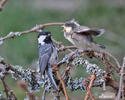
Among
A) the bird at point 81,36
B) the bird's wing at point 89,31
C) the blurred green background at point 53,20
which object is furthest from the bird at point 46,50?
the blurred green background at point 53,20

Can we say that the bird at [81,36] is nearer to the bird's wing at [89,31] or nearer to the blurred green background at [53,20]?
the bird's wing at [89,31]

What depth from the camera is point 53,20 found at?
6.77m

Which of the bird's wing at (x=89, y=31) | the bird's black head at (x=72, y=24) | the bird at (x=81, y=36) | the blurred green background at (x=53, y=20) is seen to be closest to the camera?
the bird's wing at (x=89, y=31)

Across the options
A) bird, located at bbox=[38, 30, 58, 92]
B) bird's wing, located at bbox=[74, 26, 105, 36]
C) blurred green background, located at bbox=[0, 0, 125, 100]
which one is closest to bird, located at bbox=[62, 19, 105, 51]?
bird's wing, located at bbox=[74, 26, 105, 36]

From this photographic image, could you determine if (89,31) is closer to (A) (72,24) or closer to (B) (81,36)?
(B) (81,36)

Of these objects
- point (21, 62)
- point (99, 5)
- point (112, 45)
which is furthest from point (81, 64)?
point (99, 5)

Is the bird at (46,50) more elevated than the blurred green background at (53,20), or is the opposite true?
the bird at (46,50)

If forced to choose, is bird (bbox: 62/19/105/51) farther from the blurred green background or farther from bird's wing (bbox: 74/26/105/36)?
the blurred green background

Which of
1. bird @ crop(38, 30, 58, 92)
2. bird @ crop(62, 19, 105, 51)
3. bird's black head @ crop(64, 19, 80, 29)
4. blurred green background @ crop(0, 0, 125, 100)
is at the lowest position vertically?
blurred green background @ crop(0, 0, 125, 100)

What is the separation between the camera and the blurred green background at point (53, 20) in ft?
17.4

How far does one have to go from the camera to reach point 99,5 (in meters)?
7.07

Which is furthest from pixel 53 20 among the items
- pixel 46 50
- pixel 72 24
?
pixel 72 24

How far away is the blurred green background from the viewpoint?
531 centimetres

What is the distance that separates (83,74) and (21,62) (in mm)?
950
